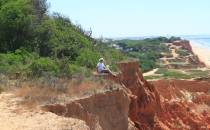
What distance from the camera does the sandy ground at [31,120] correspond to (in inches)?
605

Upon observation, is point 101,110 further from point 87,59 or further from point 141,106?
point 141,106

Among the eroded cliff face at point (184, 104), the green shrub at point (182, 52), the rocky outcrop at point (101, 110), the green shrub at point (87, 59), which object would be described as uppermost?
the green shrub at point (87, 59)

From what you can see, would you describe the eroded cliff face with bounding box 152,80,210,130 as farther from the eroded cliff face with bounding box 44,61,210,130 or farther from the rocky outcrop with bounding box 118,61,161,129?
the rocky outcrop with bounding box 118,61,161,129

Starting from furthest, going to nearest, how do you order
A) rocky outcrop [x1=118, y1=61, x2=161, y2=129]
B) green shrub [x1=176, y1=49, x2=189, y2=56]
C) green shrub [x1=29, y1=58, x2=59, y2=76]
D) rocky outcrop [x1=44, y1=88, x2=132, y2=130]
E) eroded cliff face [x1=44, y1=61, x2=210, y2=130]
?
green shrub [x1=176, y1=49, x2=189, y2=56]
rocky outcrop [x1=118, y1=61, x2=161, y2=129]
green shrub [x1=29, y1=58, x2=59, y2=76]
eroded cliff face [x1=44, y1=61, x2=210, y2=130]
rocky outcrop [x1=44, y1=88, x2=132, y2=130]

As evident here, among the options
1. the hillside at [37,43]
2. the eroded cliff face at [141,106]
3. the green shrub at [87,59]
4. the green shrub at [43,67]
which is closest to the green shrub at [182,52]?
the eroded cliff face at [141,106]

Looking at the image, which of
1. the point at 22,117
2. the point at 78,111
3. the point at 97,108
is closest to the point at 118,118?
the point at 97,108

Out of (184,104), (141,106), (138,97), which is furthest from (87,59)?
(184,104)

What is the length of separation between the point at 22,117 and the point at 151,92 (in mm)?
18111

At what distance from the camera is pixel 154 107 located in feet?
109

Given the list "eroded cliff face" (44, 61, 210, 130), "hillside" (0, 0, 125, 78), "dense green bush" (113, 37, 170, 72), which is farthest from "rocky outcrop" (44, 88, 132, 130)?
"dense green bush" (113, 37, 170, 72)

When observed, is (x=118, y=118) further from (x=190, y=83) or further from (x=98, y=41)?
(x=190, y=83)

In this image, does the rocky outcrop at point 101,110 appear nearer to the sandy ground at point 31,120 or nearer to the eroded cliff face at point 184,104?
the sandy ground at point 31,120

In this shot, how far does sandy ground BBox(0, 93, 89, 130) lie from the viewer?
15375 millimetres

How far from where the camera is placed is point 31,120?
15969mm
